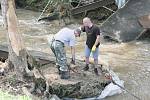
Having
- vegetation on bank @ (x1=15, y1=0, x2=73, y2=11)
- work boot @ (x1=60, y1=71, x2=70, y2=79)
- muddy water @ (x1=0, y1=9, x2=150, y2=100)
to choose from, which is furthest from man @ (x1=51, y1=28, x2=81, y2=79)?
vegetation on bank @ (x1=15, y1=0, x2=73, y2=11)

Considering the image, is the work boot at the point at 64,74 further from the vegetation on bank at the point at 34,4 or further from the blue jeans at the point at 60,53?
the vegetation on bank at the point at 34,4

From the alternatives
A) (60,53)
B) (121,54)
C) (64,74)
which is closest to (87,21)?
(60,53)

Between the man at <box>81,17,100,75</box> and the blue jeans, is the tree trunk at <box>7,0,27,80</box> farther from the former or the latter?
the man at <box>81,17,100,75</box>

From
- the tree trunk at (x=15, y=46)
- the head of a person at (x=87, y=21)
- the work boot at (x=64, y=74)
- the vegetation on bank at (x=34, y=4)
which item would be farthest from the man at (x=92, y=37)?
the vegetation on bank at (x=34, y=4)

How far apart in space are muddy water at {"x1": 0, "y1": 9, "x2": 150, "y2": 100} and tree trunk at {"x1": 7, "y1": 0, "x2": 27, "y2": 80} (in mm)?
2429

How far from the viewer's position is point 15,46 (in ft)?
34.9

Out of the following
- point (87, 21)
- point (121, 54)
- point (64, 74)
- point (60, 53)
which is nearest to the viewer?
point (60, 53)

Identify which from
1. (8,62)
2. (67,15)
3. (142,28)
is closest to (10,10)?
(8,62)

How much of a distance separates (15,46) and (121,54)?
591cm

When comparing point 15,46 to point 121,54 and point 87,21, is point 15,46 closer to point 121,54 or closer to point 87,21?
point 87,21

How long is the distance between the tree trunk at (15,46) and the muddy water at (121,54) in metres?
2.43

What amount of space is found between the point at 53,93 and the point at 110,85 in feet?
5.19

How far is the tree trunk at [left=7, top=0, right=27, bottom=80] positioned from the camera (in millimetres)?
10477

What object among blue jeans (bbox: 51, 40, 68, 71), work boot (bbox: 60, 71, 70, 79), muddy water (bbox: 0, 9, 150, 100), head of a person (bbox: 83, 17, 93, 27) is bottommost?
muddy water (bbox: 0, 9, 150, 100)
